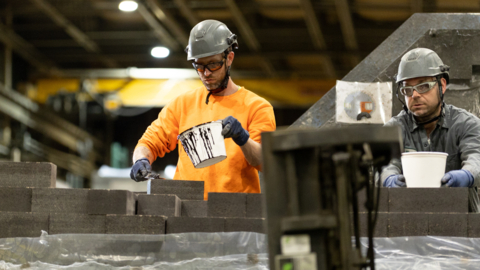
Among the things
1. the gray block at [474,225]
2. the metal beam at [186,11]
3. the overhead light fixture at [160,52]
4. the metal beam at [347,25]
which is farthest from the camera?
the overhead light fixture at [160,52]

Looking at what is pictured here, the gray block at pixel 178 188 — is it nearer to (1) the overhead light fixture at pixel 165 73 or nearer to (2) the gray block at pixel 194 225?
(2) the gray block at pixel 194 225

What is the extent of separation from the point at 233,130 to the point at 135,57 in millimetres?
11511

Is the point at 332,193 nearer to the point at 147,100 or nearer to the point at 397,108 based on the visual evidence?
the point at 397,108

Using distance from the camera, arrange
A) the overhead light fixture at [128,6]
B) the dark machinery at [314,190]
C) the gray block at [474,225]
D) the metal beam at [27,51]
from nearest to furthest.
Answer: the dark machinery at [314,190]
the gray block at [474,225]
the overhead light fixture at [128,6]
the metal beam at [27,51]

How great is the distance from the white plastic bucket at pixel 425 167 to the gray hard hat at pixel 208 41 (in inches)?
60.6

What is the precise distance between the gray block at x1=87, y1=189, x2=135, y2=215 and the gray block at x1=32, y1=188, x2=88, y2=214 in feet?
0.19

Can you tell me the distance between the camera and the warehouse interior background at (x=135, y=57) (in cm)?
1222

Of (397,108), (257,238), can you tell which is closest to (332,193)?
(257,238)

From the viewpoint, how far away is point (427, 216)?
3652 mm

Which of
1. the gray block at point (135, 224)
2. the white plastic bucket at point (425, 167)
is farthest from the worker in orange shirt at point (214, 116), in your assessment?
the white plastic bucket at point (425, 167)

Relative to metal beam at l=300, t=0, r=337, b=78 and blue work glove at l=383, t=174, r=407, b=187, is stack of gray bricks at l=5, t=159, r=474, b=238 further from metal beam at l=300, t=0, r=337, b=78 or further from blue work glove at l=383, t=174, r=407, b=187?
metal beam at l=300, t=0, r=337, b=78

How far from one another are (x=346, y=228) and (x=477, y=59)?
485cm

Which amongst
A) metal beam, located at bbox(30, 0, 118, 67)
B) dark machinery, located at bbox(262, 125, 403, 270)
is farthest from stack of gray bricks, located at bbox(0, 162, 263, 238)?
metal beam, located at bbox(30, 0, 118, 67)

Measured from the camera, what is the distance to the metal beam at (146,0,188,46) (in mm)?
11955
